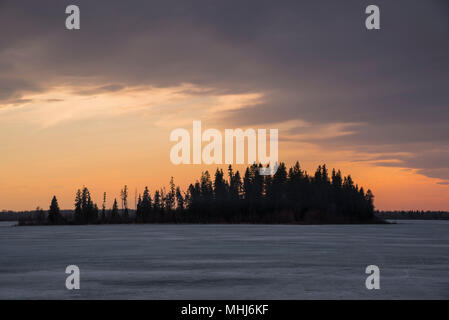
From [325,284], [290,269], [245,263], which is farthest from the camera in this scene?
[245,263]

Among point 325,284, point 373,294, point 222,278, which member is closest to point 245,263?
point 222,278

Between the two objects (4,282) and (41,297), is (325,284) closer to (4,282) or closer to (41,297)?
(41,297)

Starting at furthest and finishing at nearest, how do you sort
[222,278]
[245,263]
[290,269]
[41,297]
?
[245,263] < [290,269] < [222,278] < [41,297]

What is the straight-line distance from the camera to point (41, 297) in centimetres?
2145

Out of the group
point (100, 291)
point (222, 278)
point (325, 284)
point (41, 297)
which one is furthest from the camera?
point (222, 278)

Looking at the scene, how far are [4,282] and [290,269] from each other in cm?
1566

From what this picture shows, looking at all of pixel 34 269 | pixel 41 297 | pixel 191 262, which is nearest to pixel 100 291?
pixel 41 297

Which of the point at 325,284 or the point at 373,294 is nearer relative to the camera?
the point at 373,294

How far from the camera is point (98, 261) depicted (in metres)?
37.3

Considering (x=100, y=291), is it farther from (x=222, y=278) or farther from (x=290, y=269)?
(x=290, y=269)

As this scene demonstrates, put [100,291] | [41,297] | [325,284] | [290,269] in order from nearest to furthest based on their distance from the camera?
[41,297]
[100,291]
[325,284]
[290,269]
